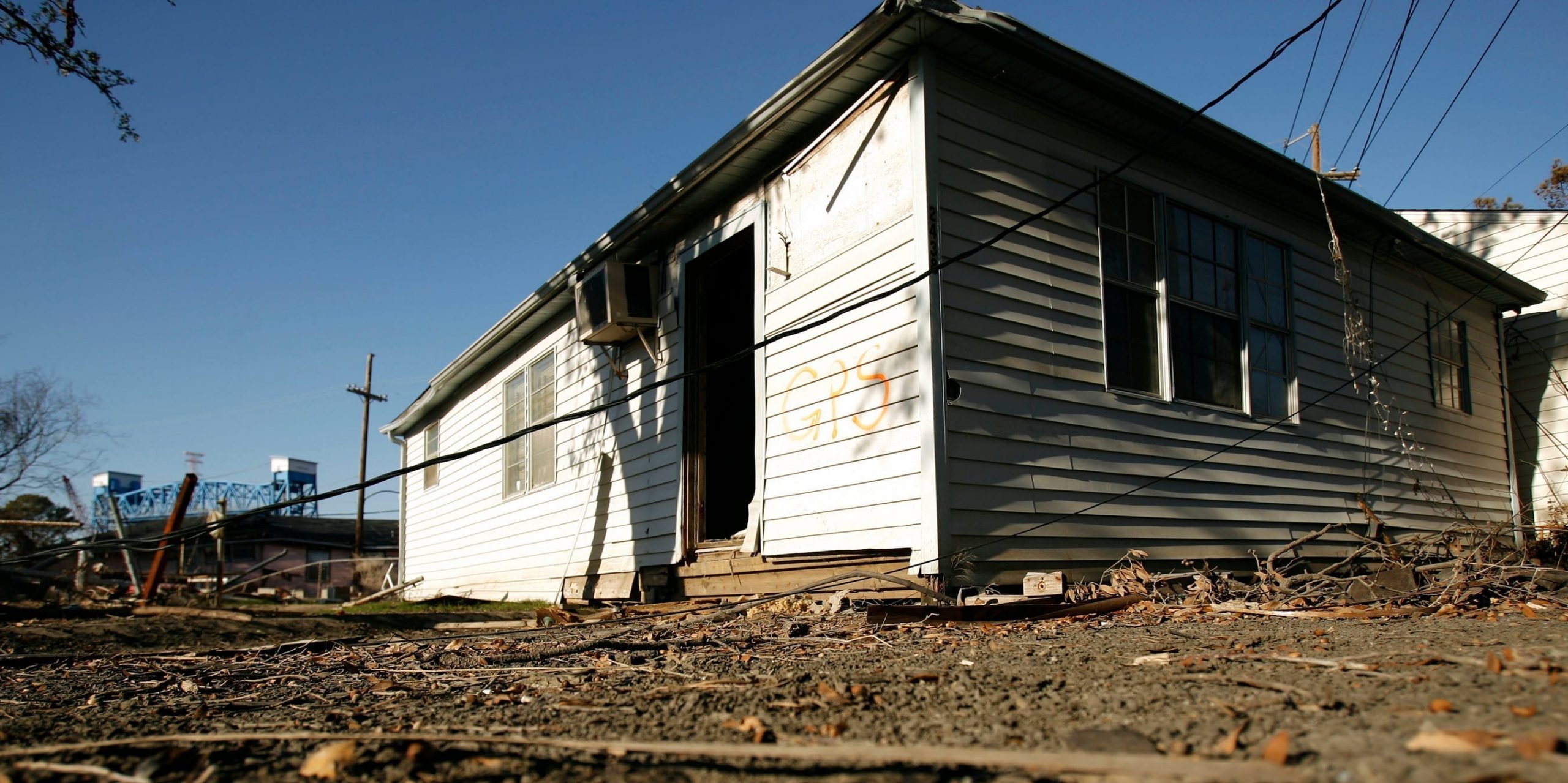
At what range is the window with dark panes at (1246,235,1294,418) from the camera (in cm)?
796

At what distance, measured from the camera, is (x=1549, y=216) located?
12.0 m

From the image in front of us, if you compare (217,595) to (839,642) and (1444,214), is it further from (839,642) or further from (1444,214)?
(1444,214)

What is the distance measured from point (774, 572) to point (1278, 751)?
5.07m

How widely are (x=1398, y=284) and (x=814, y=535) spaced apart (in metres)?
7.48

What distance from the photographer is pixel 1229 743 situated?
2.01 m

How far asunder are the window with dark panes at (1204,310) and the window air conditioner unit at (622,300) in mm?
4380

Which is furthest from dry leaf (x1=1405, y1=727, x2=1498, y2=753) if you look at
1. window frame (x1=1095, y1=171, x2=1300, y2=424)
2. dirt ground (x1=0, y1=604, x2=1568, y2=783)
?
window frame (x1=1095, y1=171, x2=1300, y2=424)

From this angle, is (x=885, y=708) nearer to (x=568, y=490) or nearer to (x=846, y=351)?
(x=846, y=351)

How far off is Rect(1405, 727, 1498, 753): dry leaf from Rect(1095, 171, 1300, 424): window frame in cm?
495


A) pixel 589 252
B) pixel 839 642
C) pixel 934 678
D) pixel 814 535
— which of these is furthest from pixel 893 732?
pixel 589 252

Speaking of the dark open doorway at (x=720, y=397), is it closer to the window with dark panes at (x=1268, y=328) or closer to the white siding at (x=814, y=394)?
the white siding at (x=814, y=394)

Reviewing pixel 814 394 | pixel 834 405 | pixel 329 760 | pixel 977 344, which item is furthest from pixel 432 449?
pixel 329 760

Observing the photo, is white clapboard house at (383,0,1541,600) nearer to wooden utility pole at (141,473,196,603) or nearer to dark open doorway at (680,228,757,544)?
dark open doorway at (680,228,757,544)

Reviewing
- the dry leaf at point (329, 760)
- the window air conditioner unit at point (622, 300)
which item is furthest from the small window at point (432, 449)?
the dry leaf at point (329, 760)
